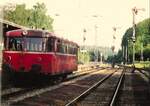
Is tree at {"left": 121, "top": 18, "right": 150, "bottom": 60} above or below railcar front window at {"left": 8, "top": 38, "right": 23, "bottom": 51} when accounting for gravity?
above

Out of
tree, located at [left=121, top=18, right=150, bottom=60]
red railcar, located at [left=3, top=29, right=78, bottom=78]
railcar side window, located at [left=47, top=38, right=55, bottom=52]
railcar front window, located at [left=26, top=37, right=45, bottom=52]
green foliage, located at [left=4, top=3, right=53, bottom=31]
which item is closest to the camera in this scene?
red railcar, located at [left=3, top=29, right=78, bottom=78]

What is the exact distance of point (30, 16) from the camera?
4592 inches

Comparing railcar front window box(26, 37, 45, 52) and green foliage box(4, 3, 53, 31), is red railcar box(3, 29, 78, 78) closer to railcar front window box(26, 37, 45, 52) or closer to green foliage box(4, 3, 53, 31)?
railcar front window box(26, 37, 45, 52)

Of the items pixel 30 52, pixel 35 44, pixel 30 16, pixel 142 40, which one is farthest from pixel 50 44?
pixel 142 40

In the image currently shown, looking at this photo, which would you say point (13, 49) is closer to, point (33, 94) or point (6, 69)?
point (6, 69)

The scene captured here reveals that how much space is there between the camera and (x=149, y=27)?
575 ft

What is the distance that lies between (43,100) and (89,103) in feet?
6.16

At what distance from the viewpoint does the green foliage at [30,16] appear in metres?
113

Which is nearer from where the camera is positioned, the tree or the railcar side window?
the railcar side window

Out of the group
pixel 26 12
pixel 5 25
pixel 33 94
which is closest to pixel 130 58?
pixel 26 12

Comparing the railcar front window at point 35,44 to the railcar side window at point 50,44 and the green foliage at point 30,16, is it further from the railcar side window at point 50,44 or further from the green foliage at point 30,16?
the green foliage at point 30,16

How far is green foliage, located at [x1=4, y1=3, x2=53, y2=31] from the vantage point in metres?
113

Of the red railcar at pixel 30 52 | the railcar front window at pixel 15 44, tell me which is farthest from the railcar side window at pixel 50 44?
the railcar front window at pixel 15 44

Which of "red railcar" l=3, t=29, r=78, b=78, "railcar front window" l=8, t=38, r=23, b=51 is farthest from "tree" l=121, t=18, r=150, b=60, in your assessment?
"railcar front window" l=8, t=38, r=23, b=51
